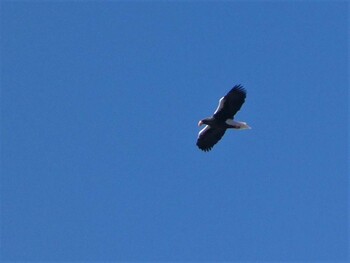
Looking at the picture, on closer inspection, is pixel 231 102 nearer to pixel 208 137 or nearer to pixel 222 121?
pixel 222 121

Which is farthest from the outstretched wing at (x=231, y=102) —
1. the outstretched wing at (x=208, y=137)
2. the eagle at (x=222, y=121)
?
the outstretched wing at (x=208, y=137)

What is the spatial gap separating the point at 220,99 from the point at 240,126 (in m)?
1.31

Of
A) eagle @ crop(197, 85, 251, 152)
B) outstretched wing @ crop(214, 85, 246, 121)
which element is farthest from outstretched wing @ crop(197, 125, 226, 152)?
outstretched wing @ crop(214, 85, 246, 121)

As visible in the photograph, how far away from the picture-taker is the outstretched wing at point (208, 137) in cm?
6462

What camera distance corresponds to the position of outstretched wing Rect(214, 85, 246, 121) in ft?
Answer: 205

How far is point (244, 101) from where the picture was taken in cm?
6244

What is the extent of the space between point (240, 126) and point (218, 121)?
96 cm

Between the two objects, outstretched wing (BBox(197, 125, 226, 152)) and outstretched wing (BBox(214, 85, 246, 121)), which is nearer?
outstretched wing (BBox(214, 85, 246, 121))

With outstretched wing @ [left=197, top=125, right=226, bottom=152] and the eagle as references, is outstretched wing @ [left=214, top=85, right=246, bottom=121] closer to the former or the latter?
the eagle

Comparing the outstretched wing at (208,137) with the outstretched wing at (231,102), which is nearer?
the outstretched wing at (231,102)

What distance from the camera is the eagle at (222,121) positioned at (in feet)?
205

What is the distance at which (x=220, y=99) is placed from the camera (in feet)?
205

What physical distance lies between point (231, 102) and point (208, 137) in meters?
2.85

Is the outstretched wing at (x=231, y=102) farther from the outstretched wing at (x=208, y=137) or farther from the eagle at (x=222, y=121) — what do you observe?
the outstretched wing at (x=208, y=137)
